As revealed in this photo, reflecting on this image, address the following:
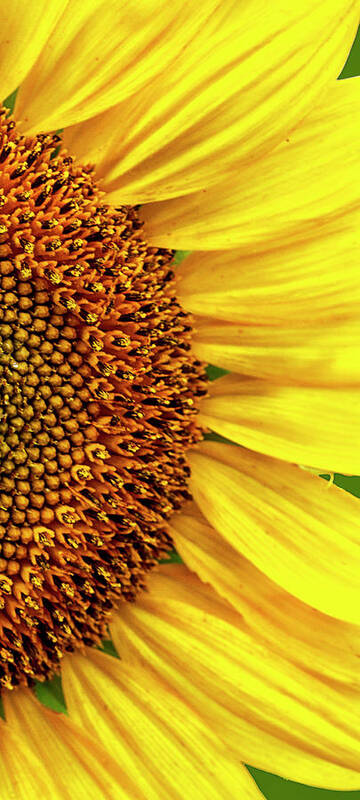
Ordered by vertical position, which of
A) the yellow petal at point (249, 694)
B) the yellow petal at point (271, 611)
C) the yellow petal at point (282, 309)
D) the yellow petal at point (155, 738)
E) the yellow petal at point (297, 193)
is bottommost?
the yellow petal at point (155, 738)

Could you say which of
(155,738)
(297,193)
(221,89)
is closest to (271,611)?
(155,738)

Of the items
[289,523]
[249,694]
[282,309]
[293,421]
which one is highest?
[282,309]

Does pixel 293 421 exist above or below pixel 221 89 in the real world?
below

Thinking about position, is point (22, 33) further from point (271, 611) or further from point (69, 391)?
point (271, 611)

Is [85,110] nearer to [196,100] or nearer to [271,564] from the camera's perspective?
[196,100]

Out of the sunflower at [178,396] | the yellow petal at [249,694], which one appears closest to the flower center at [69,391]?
the sunflower at [178,396]

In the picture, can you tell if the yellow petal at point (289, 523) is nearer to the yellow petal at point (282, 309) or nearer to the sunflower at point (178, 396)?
the sunflower at point (178, 396)

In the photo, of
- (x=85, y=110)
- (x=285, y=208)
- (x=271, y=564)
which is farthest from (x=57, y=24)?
(x=271, y=564)
